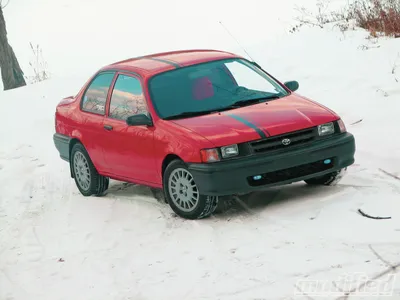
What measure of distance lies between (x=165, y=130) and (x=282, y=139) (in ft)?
3.90

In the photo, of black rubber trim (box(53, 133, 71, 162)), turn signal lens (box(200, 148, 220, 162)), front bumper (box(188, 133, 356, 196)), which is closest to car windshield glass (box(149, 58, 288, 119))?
turn signal lens (box(200, 148, 220, 162))

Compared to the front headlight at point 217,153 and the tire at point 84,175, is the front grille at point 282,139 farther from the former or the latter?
the tire at point 84,175

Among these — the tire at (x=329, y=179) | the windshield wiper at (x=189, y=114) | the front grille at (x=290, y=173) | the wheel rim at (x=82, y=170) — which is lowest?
the tire at (x=329, y=179)

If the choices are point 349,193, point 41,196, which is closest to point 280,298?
point 349,193

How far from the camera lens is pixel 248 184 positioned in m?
8.93

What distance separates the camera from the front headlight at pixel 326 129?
30.6 ft

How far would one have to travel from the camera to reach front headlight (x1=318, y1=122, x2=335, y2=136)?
932 centimetres

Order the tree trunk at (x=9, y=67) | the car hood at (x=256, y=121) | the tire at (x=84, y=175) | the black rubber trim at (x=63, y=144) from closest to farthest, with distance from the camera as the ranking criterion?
the car hood at (x=256, y=121), the tire at (x=84, y=175), the black rubber trim at (x=63, y=144), the tree trunk at (x=9, y=67)

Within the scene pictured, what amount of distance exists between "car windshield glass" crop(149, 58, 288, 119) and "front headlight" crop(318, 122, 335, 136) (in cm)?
87

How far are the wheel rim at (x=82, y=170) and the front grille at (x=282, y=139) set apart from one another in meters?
3.00

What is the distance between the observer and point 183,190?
9.32 metres

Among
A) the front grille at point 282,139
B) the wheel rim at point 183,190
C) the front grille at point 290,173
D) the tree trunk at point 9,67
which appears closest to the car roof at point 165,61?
the wheel rim at point 183,190

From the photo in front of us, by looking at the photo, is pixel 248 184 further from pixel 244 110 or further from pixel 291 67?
pixel 291 67

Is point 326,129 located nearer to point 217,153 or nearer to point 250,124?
point 250,124
